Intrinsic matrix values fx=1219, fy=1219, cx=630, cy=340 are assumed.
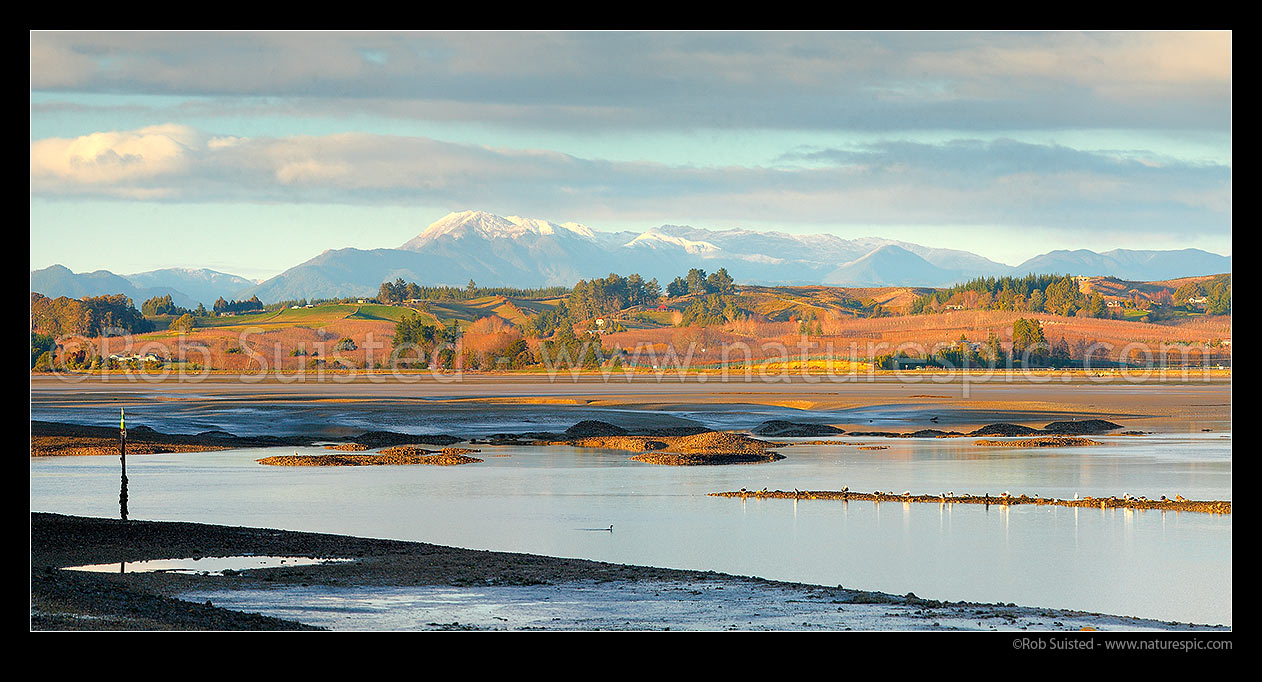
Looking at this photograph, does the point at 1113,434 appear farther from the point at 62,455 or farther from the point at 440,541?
the point at 62,455

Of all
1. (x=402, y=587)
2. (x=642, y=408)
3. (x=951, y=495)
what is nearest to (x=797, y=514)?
(x=951, y=495)

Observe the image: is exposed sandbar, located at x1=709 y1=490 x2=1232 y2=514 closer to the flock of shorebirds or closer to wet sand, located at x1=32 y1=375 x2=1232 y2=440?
the flock of shorebirds

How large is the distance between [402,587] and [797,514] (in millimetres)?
12001

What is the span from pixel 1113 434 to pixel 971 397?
109ft

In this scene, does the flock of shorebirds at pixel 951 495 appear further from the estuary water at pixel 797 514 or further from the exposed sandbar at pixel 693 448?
the exposed sandbar at pixel 693 448

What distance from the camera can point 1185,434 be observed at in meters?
56.8

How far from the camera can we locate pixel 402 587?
65.9ft

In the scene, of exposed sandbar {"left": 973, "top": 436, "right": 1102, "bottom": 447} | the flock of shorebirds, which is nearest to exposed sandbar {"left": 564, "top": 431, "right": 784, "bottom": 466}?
exposed sandbar {"left": 973, "top": 436, "right": 1102, "bottom": 447}

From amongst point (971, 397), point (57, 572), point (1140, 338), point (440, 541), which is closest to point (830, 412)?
point (971, 397)

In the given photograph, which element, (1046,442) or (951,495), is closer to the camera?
(951,495)

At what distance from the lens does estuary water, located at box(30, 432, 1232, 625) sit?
21.4 m

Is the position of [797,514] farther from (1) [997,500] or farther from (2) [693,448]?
(2) [693,448]

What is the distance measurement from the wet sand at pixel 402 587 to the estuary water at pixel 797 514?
1482 mm

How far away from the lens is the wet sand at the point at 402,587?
17.0 m
